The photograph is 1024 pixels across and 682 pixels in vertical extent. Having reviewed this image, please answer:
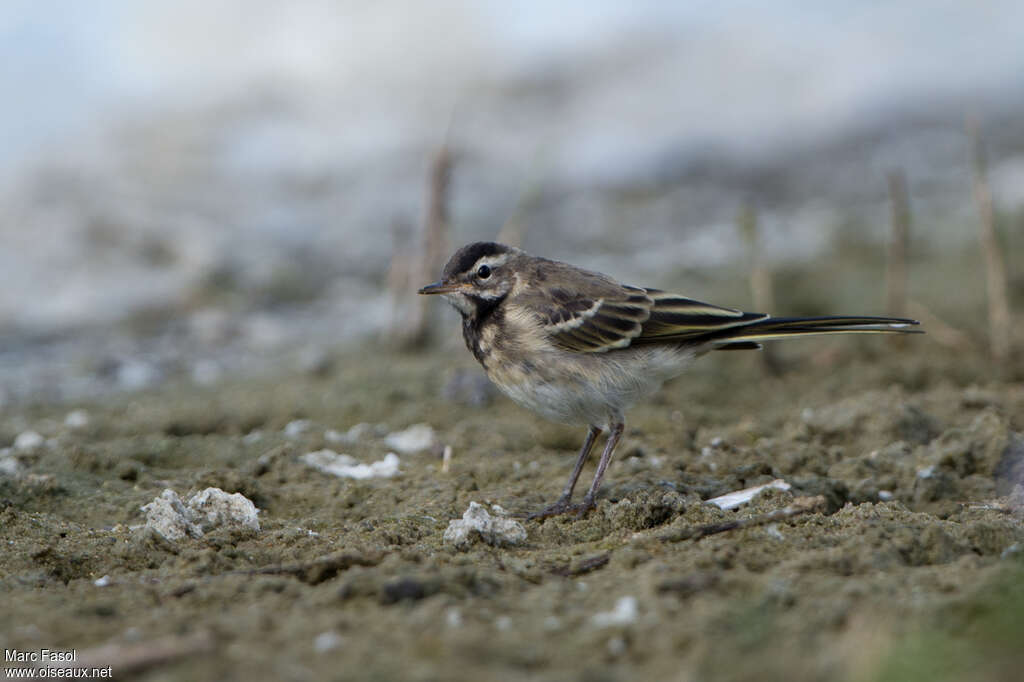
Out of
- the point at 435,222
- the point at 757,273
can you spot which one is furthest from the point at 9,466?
the point at 757,273

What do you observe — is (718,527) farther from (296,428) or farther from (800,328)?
(296,428)

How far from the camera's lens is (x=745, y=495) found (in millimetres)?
4598

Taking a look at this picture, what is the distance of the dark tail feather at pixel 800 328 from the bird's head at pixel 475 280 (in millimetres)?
1033

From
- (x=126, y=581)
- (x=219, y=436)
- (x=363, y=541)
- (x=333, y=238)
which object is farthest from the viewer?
(x=333, y=238)

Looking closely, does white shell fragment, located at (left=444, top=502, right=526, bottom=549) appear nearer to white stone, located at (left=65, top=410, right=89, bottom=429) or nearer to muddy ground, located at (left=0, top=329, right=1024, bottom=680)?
muddy ground, located at (left=0, top=329, right=1024, bottom=680)

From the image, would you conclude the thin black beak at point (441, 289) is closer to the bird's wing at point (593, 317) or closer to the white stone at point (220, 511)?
the bird's wing at point (593, 317)

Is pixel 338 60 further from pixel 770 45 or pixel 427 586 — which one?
pixel 427 586

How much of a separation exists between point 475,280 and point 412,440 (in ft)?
3.28

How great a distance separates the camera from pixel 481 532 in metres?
4.03

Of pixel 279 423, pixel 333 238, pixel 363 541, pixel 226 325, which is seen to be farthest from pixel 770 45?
pixel 363 541

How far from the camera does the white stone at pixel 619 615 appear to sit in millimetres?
2914

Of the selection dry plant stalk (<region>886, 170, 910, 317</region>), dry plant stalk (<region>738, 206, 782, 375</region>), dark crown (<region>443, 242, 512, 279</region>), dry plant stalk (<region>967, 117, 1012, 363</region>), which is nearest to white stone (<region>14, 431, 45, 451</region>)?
dark crown (<region>443, 242, 512, 279</region>)

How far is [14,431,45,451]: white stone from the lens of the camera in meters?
5.68

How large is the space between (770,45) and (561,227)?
27.6 feet
